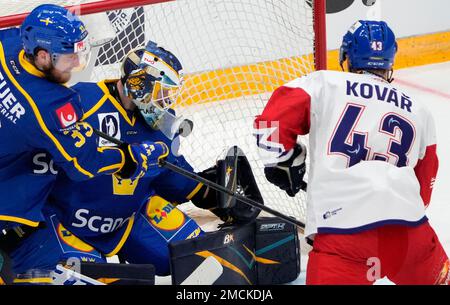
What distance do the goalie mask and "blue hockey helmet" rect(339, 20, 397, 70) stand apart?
70cm

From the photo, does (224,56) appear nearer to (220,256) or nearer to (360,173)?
(220,256)

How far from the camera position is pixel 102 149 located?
2.99 metres

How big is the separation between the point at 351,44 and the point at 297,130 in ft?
1.07

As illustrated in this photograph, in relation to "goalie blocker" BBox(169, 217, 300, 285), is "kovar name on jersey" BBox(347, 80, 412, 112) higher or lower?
higher

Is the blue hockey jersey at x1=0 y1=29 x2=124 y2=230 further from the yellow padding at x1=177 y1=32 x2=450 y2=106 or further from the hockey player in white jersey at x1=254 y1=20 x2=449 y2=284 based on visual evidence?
the yellow padding at x1=177 y1=32 x2=450 y2=106

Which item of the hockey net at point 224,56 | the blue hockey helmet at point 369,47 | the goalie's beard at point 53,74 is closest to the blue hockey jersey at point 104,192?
the goalie's beard at point 53,74

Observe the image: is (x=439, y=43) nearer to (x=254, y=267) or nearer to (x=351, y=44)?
(x=254, y=267)

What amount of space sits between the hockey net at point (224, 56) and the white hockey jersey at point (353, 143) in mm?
1266

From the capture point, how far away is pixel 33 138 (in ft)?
9.31

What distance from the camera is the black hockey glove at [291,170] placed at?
2807 millimetres

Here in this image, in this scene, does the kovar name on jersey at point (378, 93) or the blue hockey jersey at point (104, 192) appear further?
the blue hockey jersey at point (104, 192)

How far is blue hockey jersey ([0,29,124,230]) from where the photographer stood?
2799mm

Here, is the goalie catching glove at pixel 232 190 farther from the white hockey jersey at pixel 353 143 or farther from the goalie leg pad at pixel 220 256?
the white hockey jersey at pixel 353 143

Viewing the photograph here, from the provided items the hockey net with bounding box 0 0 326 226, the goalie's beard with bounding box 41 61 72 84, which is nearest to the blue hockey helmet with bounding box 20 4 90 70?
the goalie's beard with bounding box 41 61 72 84
